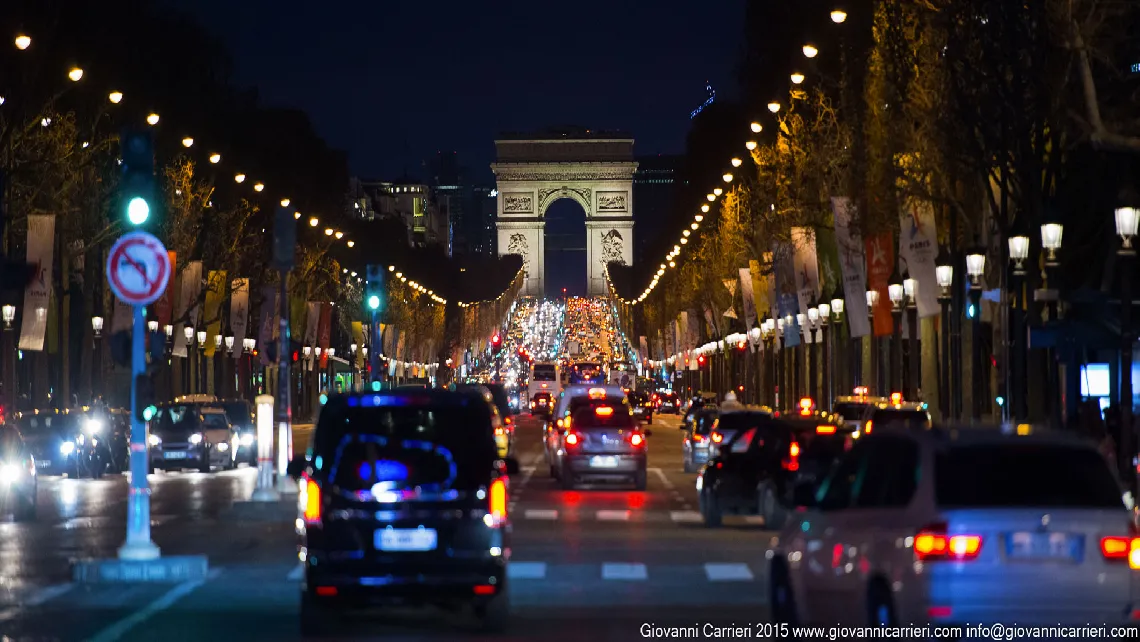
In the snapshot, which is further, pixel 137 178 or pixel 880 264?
pixel 880 264

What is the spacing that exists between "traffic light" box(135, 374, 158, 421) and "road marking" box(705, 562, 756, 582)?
5.51 m

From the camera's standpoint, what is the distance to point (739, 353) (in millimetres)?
106812

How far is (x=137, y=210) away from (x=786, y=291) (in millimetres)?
43315

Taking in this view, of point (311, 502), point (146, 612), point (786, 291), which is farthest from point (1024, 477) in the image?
point (786, 291)

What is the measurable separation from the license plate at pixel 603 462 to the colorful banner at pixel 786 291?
2069 centimetres

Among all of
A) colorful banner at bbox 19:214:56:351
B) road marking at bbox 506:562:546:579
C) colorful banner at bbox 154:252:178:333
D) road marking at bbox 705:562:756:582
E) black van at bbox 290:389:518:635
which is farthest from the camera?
colorful banner at bbox 154:252:178:333

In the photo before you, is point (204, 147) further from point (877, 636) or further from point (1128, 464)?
point (877, 636)

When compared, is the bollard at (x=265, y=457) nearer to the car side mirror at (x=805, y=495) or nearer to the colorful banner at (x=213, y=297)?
the car side mirror at (x=805, y=495)

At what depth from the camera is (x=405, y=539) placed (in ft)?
50.1

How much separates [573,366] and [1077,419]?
95.5 metres

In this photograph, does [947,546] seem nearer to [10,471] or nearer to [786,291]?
[10,471]

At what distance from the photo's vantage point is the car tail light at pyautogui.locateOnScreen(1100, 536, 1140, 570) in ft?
38.4

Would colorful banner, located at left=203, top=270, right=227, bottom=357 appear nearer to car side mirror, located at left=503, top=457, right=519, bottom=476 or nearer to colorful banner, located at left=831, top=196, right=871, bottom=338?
colorful banner, located at left=831, top=196, right=871, bottom=338

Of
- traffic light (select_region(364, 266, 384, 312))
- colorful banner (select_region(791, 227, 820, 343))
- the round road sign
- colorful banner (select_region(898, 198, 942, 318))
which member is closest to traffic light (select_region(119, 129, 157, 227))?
the round road sign
